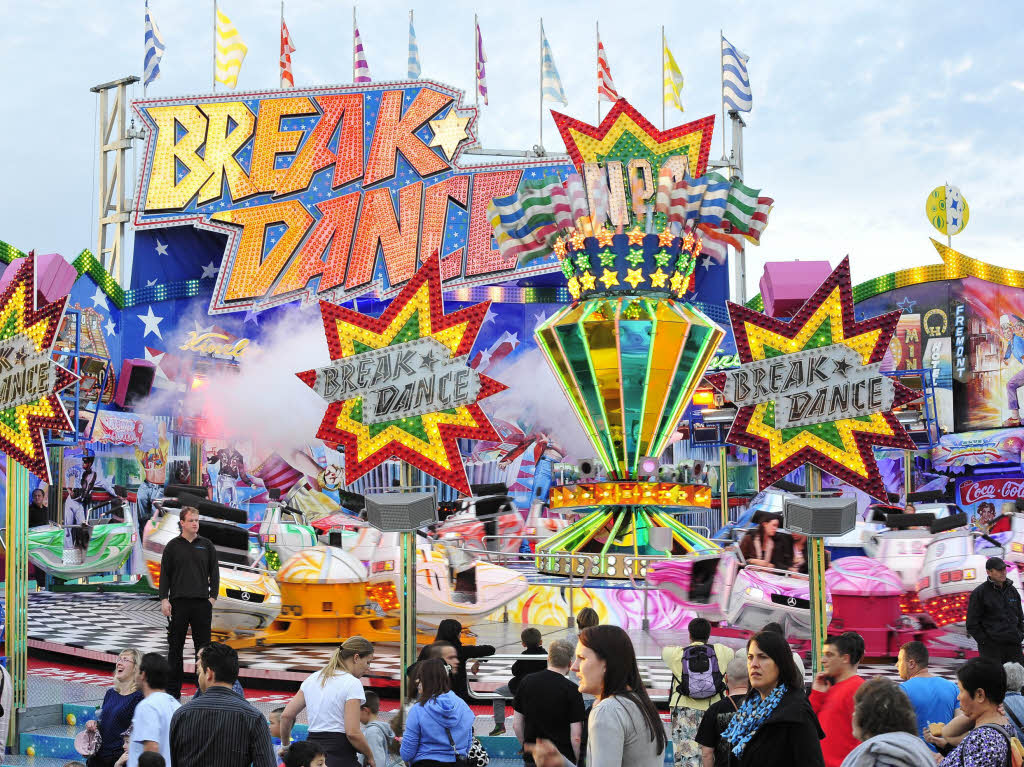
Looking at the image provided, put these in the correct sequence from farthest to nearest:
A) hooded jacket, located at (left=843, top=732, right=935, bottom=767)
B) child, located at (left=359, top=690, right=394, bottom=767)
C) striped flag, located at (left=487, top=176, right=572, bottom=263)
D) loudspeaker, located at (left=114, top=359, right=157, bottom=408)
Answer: loudspeaker, located at (left=114, top=359, right=157, bottom=408), striped flag, located at (left=487, top=176, right=572, bottom=263), child, located at (left=359, top=690, right=394, bottom=767), hooded jacket, located at (left=843, top=732, right=935, bottom=767)

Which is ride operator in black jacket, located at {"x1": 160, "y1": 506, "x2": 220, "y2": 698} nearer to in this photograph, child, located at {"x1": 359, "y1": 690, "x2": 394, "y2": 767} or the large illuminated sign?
child, located at {"x1": 359, "y1": 690, "x2": 394, "y2": 767}

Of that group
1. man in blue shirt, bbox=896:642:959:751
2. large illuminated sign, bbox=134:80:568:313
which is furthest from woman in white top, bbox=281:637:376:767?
large illuminated sign, bbox=134:80:568:313

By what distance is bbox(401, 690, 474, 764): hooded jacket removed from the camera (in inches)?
275

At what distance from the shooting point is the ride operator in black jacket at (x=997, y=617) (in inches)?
435

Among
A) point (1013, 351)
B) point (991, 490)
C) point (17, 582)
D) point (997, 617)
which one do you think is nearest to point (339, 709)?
point (17, 582)

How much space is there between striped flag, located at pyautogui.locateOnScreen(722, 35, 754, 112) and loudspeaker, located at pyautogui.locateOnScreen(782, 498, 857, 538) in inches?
1190

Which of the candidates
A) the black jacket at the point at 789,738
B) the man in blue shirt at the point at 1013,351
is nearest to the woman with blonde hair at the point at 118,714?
the black jacket at the point at 789,738

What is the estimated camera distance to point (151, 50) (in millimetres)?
38438

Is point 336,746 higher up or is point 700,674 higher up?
point 700,674

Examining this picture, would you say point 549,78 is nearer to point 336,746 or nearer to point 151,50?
point 151,50

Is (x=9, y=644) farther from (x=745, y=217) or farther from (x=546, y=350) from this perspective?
(x=745, y=217)

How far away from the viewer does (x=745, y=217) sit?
19.2m

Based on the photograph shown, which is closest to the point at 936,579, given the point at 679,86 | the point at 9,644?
the point at 9,644

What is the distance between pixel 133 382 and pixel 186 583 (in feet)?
69.1
